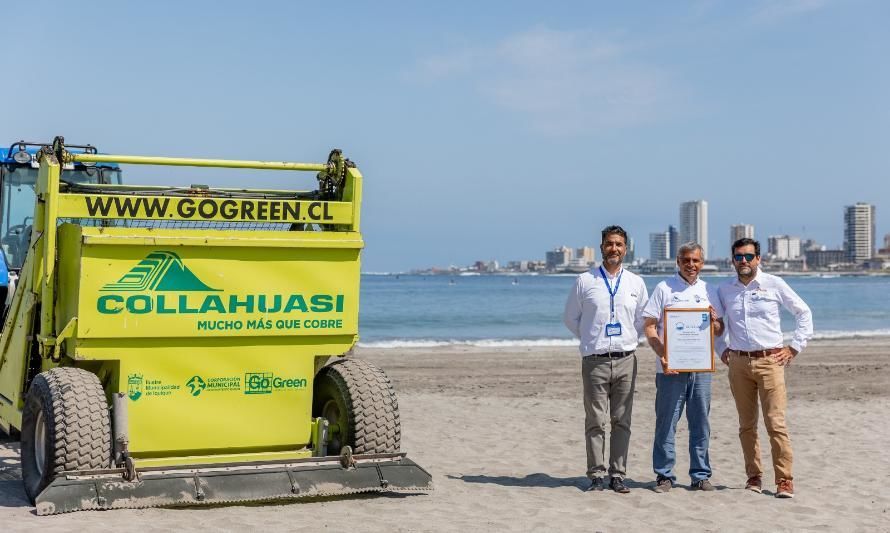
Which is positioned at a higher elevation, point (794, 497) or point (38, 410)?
point (38, 410)

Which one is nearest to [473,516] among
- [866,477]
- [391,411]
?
[391,411]

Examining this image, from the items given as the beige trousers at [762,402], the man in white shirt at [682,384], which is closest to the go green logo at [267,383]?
the man in white shirt at [682,384]

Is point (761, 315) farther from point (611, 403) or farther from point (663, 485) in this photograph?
point (663, 485)

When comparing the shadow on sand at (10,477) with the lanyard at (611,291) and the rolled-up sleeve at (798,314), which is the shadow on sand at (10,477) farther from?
the rolled-up sleeve at (798,314)

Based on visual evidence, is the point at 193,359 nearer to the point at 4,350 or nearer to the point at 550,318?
the point at 4,350

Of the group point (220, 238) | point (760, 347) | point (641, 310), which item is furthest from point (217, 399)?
point (760, 347)

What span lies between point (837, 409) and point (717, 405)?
4.78 ft

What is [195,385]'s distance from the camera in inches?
267

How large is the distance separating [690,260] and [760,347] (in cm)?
80

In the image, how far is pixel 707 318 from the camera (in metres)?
7.50

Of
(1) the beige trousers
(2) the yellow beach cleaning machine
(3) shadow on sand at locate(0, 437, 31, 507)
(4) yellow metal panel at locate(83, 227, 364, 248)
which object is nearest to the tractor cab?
(3) shadow on sand at locate(0, 437, 31, 507)

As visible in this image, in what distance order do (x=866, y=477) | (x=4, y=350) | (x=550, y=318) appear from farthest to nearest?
(x=550, y=318), (x=866, y=477), (x=4, y=350)

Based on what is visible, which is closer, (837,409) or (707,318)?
(707,318)

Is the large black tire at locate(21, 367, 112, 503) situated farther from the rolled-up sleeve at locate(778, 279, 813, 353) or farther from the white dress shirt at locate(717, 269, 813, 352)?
the rolled-up sleeve at locate(778, 279, 813, 353)
